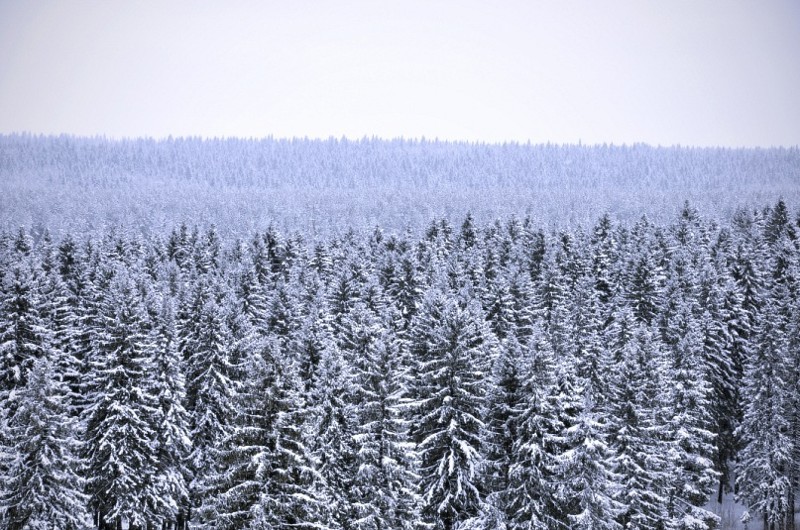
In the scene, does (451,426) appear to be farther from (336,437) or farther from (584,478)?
(584,478)

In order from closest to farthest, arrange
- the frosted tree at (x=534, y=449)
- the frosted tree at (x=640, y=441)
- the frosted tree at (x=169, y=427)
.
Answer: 1. the frosted tree at (x=534, y=449)
2. the frosted tree at (x=640, y=441)
3. the frosted tree at (x=169, y=427)

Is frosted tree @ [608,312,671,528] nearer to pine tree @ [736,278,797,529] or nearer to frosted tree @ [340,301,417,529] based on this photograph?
frosted tree @ [340,301,417,529]

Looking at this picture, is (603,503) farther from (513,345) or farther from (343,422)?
(343,422)

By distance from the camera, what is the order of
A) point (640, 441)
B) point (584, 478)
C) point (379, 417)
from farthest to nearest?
point (640, 441) → point (584, 478) → point (379, 417)

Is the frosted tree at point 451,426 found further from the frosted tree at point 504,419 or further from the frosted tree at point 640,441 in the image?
the frosted tree at point 640,441

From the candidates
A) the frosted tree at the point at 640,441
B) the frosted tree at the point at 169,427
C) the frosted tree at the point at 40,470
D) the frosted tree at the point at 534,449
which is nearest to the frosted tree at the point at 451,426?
the frosted tree at the point at 534,449

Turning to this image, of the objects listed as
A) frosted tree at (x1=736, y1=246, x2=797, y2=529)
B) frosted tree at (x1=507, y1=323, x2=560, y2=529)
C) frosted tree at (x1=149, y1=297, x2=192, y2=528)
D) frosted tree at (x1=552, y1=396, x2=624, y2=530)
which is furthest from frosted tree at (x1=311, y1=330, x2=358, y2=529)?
frosted tree at (x1=736, y1=246, x2=797, y2=529)

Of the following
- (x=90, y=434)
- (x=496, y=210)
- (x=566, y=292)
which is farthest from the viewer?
(x=496, y=210)

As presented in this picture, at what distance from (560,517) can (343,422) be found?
9620mm

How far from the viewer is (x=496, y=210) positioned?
603ft

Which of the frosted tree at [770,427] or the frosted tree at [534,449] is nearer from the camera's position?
the frosted tree at [534,449]

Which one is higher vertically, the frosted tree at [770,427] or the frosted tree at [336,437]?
the frosted tree at [336,437]

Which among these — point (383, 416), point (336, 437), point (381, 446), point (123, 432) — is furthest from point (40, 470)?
point (383, 416)

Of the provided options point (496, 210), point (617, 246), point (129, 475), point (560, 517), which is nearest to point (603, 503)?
point (560, 517)
